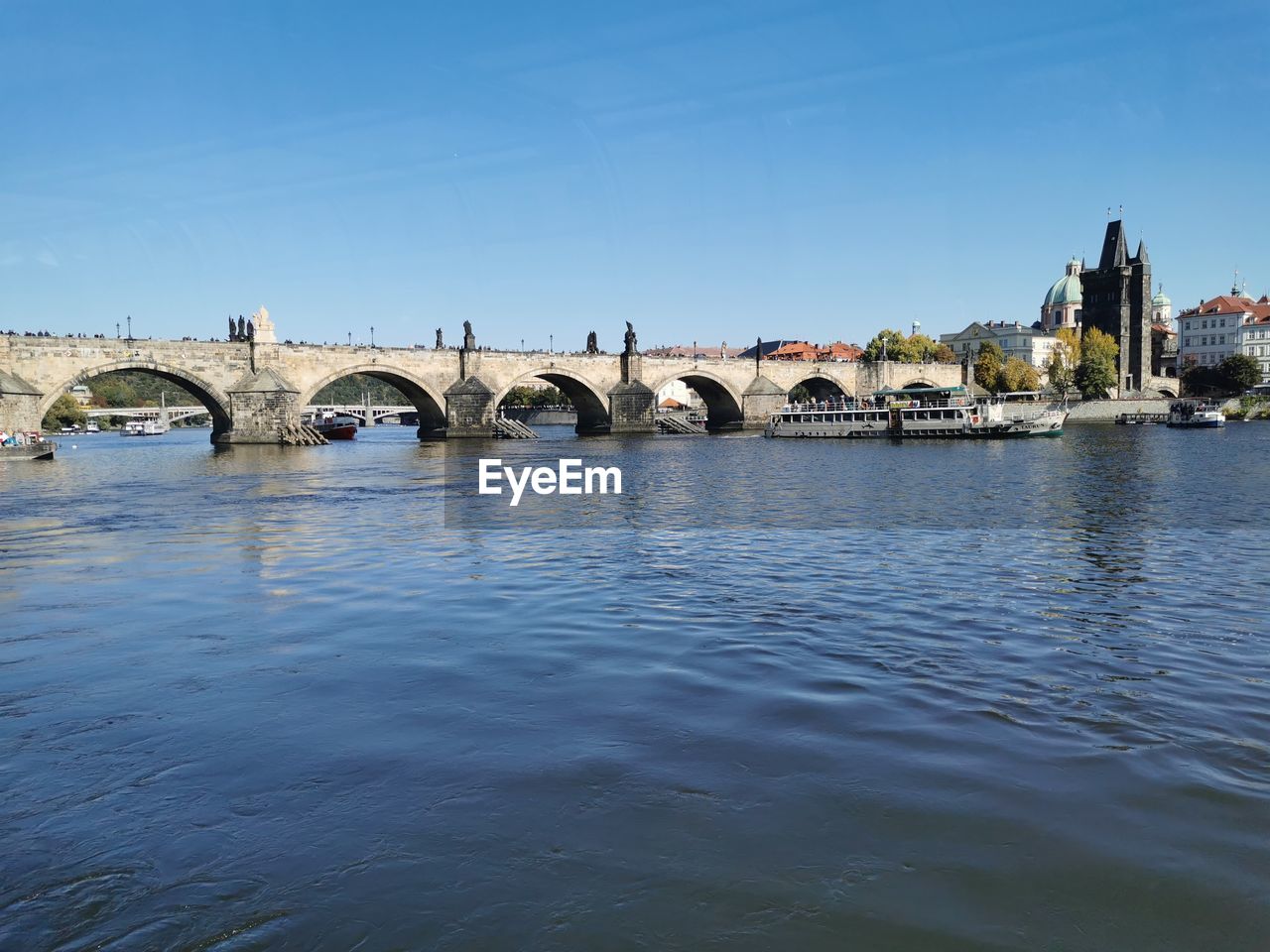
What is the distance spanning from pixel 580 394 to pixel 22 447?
127ft

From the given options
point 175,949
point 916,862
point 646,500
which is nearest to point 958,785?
point 916,862

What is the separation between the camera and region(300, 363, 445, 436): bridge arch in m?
55.8

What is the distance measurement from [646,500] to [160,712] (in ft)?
54.8

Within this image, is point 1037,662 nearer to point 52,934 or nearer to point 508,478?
point 52,934

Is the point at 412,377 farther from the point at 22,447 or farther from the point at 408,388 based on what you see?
the point at 22,447

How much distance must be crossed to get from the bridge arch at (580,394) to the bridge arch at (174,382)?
17.4m

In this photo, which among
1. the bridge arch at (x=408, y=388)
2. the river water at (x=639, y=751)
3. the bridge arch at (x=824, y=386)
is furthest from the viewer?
the bridge arch at (x=824, y=386)

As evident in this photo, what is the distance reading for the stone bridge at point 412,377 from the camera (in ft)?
147

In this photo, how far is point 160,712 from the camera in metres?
6.36

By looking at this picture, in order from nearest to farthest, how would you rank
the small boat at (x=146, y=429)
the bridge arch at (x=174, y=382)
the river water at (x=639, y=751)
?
the river water at (x=639, y=751) → the bridge arch at (x=174, y=382) → the small boat at (x=146, y=429)

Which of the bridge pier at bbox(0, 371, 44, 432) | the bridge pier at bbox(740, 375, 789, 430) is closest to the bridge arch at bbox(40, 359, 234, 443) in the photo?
the bridge pier at bbox(0, 371, 44, 432)

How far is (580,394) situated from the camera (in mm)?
71688

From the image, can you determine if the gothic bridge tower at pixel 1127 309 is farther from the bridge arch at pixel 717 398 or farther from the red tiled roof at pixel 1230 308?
the bridge arch at pixel 717 398

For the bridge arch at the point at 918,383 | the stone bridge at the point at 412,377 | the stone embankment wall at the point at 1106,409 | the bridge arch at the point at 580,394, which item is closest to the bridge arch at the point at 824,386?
the stone bridge at the point at 412,377
